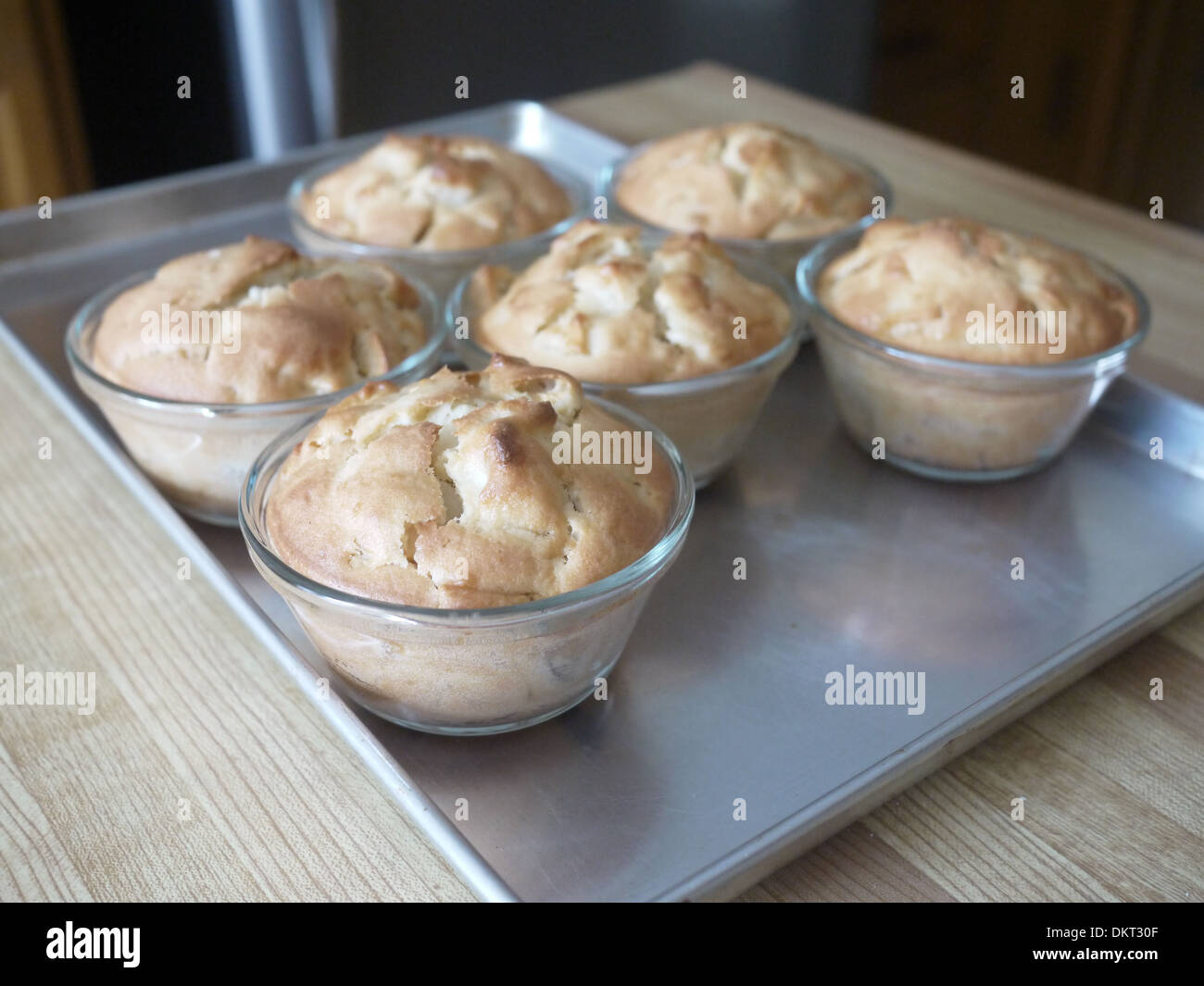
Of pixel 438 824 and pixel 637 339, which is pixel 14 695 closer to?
pixel 438 824

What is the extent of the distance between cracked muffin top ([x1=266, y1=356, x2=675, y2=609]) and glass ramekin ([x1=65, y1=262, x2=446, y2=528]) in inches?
6.4

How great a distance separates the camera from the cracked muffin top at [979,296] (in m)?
1.46

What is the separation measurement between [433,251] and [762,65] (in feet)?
10.2

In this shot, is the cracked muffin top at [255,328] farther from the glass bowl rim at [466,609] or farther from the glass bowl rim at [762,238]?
the glass bowl rim at [762,238]

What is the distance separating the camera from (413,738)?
3.76ft

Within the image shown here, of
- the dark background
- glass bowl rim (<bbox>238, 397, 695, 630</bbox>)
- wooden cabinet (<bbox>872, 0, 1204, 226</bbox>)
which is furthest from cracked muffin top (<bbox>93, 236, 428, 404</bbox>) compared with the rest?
wooden cabinet (<bbox>872, 0, 1204, 226</bbox>)

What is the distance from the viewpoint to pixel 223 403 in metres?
1.37

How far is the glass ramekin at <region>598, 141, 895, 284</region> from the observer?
1.78m

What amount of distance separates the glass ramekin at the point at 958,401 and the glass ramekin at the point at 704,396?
0.30 ft

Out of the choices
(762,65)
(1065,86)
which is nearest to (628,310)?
(762,65)

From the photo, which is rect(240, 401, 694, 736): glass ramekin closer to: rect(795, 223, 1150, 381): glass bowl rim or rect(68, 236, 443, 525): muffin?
rect(68, 236, 443, 525): muffin

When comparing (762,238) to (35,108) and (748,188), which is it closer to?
(748,188)
